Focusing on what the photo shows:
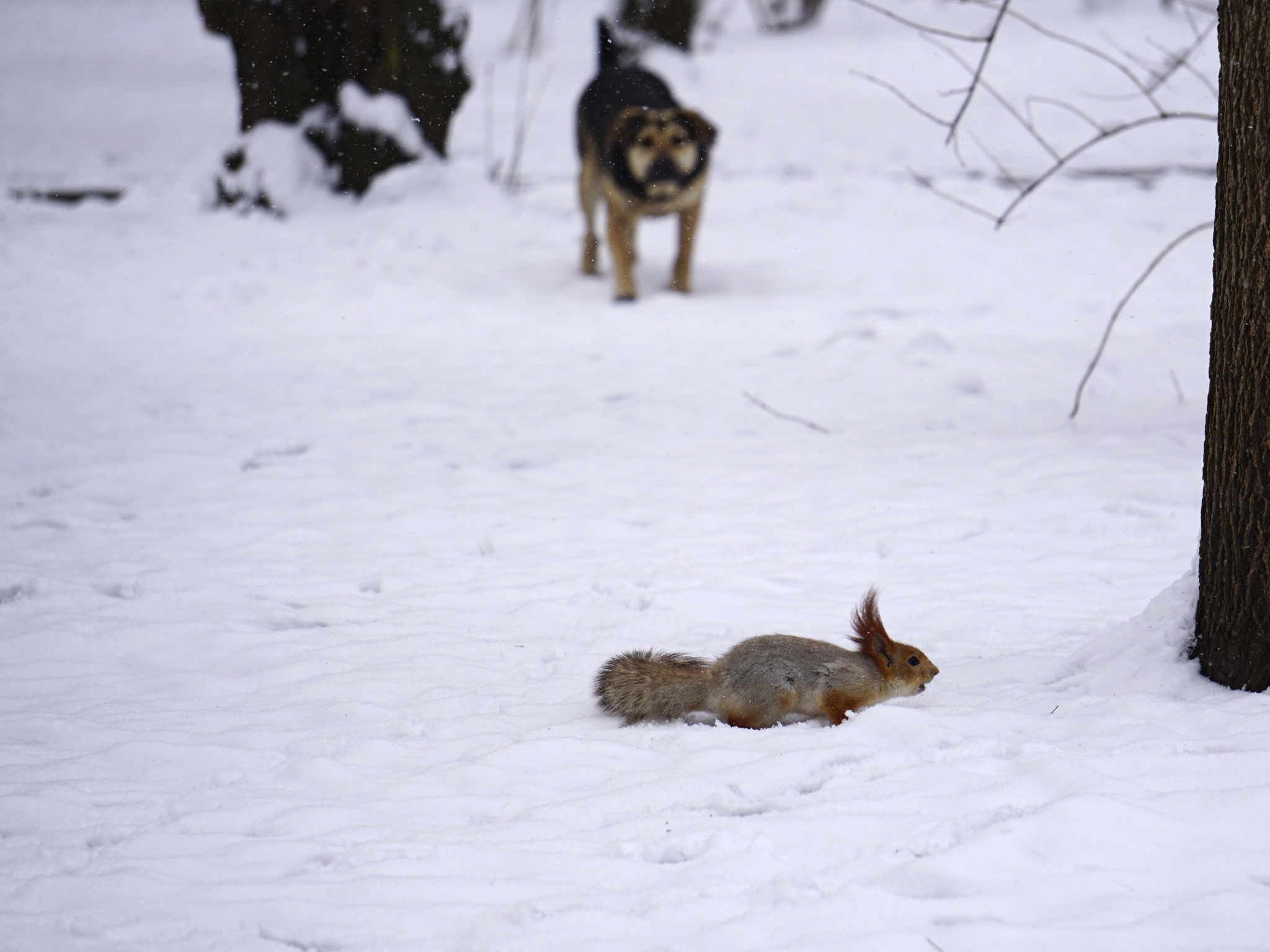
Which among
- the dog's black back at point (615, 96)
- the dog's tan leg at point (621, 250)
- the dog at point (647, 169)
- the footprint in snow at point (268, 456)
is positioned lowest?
the footprint in snow at point (268, 456)

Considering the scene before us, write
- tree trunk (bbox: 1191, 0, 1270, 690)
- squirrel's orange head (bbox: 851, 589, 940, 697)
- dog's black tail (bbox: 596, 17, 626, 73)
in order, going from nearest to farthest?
tree trunk (bbox: 1191, 0, 1270, 690)
squirrel's orange head (bbox: 851, 589, 940, 697)
dog's black tail (bbox: 596, 17, 626, 73)

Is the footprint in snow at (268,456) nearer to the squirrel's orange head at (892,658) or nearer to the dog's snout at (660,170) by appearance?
the squirrel's orange head at (892,658)

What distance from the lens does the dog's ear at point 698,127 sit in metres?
9.13

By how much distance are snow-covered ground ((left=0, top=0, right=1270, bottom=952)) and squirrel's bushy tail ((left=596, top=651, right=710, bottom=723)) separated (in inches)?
2.6

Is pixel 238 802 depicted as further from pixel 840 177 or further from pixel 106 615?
pixel 840 177

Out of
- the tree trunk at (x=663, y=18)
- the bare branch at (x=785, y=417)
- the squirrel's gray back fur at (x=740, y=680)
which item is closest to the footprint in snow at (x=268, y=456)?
the bare branch at (x=785, y=417)

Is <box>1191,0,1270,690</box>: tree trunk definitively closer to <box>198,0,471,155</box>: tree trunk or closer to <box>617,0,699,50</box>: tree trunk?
<box>198,0,471,155</box>: tree trunk

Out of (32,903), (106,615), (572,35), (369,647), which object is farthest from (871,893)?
(572,35)

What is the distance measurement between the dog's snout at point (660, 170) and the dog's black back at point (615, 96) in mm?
685

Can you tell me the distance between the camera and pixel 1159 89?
1496 cm

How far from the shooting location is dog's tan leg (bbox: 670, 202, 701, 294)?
921cm

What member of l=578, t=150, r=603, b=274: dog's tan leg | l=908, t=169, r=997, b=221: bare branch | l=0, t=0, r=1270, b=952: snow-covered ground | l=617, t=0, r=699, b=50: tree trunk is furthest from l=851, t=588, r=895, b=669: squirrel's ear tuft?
l=617, t=0, r=699, b=50: tree trunk

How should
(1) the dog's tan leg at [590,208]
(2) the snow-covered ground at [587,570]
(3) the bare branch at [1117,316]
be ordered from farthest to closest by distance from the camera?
1. (1) the dog's tan leg at [590,208]
2. (3) the bare branch at [1117,316]
3. (2) the snow-covered ground at [587,570]

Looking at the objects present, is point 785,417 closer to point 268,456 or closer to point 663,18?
point 268,456
